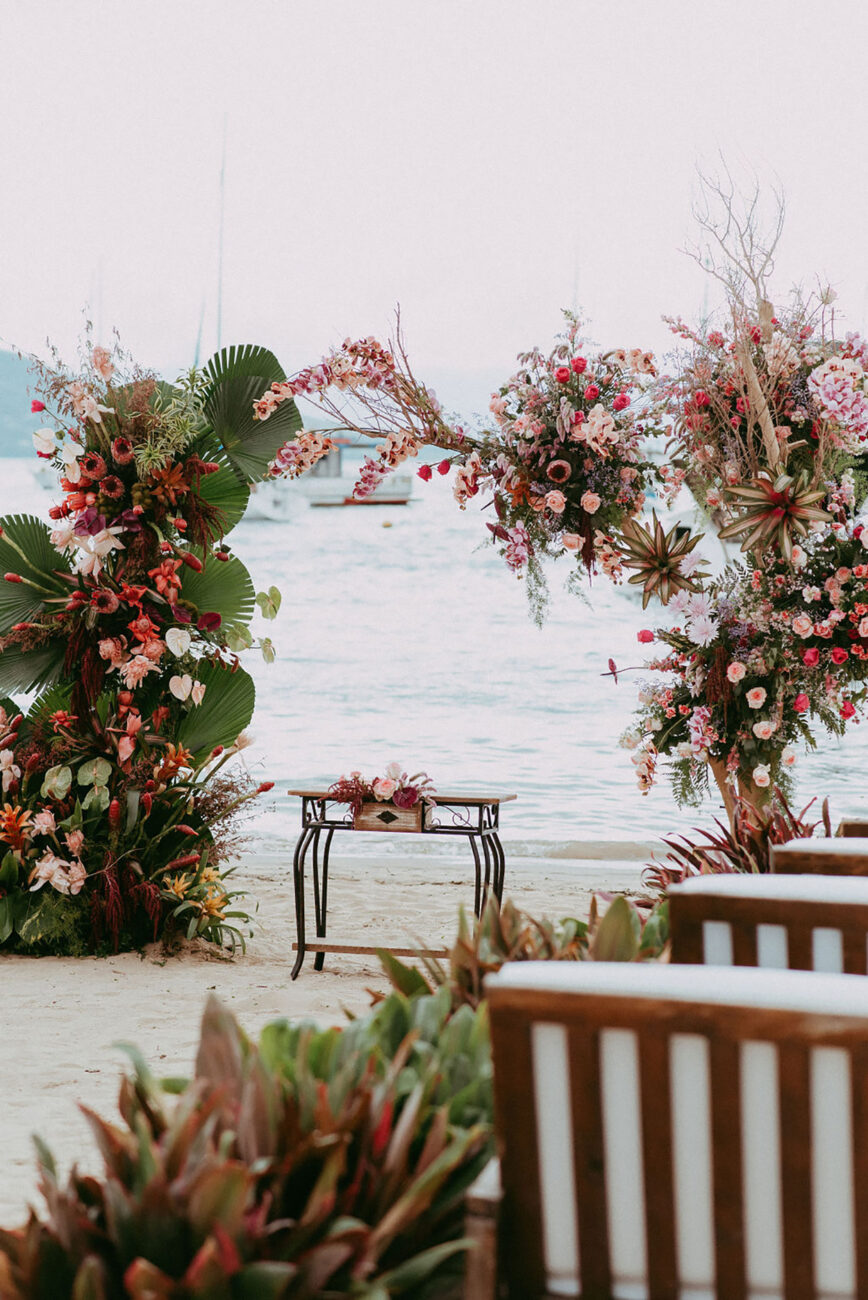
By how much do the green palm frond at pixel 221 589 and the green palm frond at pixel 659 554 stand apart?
1592mm

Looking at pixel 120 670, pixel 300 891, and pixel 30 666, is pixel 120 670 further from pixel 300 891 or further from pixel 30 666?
pixel 300 891

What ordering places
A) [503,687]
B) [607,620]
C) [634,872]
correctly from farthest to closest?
[607,620]
[503,687]
[634,872]

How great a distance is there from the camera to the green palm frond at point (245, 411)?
513cm

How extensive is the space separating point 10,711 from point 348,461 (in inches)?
1453

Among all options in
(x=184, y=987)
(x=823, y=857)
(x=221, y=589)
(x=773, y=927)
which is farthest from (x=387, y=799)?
(x=773, y=927)

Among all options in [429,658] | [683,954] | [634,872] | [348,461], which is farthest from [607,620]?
[683,954]

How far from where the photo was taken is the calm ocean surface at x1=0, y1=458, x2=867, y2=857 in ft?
37.2

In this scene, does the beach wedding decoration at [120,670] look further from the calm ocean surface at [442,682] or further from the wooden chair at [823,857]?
the wooden chair at [823,857]

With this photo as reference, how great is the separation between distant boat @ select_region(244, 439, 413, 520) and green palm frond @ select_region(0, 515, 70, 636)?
2871cm

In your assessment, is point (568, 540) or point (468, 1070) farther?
point (568, 540)

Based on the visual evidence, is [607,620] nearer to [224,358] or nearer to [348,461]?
[348,461]

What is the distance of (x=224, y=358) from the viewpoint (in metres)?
5.18

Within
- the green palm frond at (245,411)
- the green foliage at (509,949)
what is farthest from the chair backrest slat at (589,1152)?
the green palm frond at (245,411)

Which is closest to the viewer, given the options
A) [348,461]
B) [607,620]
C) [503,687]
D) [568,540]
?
[568,540]
